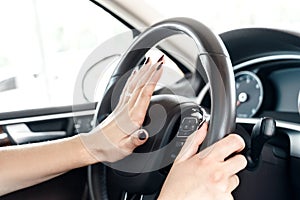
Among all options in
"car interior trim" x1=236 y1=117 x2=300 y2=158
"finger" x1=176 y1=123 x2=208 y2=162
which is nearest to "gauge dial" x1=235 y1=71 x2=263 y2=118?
"car interior trim" x1=236 y1=117 x2=300 y2=158

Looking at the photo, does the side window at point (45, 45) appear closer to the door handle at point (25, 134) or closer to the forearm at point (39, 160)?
the door handle at point (25, 134)

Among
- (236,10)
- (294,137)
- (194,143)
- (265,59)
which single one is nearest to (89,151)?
(194,143)

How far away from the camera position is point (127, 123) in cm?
82

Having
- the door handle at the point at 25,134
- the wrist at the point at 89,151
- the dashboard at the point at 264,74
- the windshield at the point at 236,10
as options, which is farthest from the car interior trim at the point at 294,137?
the door handle at the point at 25,134

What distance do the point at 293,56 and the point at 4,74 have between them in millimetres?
1148

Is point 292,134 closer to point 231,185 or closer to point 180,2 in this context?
point 231,185

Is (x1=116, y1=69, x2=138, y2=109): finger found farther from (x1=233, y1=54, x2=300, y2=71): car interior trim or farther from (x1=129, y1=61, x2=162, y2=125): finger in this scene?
(x1=233, y1=54, x2=300, y2=71): car interior trim

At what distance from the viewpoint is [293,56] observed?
100 cm

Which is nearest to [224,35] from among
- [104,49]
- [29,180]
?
[104,49]

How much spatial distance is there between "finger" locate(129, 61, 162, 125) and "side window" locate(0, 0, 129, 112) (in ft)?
2.30

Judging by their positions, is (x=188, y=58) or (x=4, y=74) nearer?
(x=188, y=58)

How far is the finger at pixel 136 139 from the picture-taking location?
2.64 ft

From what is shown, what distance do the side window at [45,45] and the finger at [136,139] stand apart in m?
0.70

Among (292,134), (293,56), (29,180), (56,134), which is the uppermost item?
(293,56)
